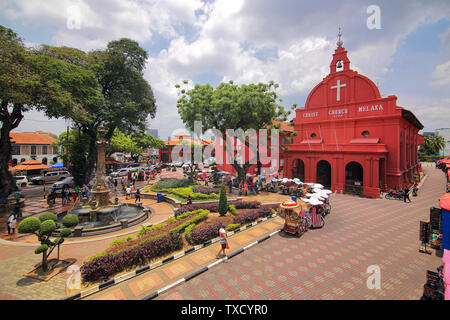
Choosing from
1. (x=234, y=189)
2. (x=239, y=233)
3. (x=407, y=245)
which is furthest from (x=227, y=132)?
(x=407, y=245)

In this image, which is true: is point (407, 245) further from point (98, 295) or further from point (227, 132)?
point (227, 132)

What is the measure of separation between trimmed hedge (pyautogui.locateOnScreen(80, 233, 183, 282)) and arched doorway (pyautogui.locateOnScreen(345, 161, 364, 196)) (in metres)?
20.7

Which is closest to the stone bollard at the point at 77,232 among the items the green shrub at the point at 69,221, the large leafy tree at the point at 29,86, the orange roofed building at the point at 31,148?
the green shrub at the point at 69,221

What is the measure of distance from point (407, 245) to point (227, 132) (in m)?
16.2

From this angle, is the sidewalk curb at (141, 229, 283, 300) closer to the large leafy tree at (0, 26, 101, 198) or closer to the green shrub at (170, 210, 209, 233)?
the green shrub at (170, 210, 209, 233)

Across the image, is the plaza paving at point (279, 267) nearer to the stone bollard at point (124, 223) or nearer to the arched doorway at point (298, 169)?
the stone bollard at point (124, 223)

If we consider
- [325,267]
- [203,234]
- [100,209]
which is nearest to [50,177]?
[100,209]

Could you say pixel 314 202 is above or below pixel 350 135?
below

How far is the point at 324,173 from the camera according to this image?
86.5 ft

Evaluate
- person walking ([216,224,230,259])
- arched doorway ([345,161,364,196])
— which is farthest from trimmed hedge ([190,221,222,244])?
arched doorway ([345,161,364,196])

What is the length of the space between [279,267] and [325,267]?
1807 millimetres

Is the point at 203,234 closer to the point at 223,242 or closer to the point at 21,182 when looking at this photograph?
the point at 223,242

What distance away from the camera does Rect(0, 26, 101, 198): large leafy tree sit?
14.5m

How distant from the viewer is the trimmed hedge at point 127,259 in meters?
7.00
